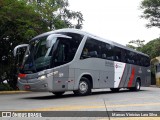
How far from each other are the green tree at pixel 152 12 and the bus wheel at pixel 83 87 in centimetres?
2773

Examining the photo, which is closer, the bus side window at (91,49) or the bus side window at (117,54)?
the bus side window at (91,49)

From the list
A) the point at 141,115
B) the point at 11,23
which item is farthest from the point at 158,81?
the point at 141,115

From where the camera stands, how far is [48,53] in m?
13.9

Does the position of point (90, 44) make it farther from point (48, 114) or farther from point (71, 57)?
point (48, 114)

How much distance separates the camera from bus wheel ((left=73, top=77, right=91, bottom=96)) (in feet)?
50.8

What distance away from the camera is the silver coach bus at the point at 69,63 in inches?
546

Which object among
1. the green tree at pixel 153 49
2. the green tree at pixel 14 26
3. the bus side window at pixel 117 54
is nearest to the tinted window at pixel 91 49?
the bus side window at pixel 117 54

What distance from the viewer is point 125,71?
20.5m

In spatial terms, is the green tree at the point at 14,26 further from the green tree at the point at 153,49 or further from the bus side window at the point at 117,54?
the green tree at the point at 153,49

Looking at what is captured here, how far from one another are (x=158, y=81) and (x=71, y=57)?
3049 centimetres

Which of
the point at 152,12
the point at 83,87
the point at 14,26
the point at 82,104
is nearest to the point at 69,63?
the point at 83,87

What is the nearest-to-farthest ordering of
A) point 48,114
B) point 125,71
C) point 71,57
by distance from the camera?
point 48,114
point 71,57
point 125,71

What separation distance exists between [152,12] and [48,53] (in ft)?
99.6

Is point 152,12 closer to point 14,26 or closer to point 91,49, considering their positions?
point 14,26
